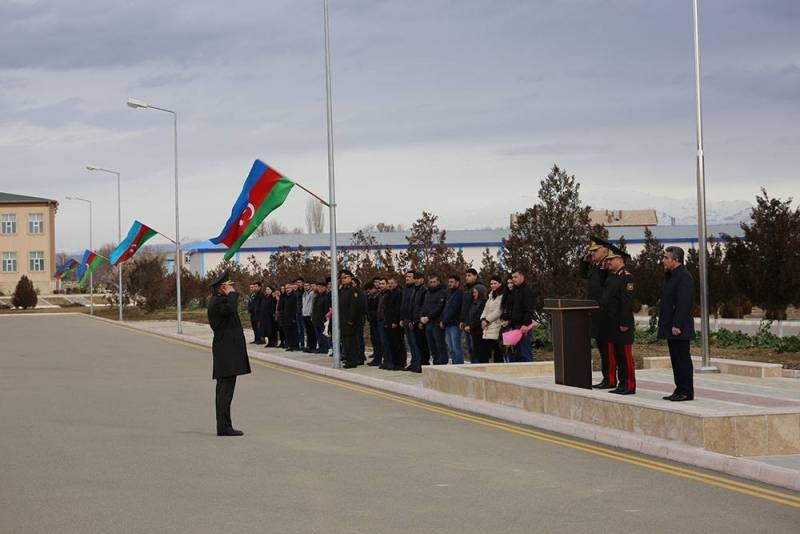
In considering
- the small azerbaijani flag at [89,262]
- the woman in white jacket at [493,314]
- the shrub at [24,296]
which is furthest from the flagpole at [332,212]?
the shrub at [24,296]

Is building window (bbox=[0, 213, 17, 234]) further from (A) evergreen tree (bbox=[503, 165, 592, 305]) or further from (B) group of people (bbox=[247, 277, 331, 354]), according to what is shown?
(A) evergreen tree (bbox=[503, 165, 592, 305])

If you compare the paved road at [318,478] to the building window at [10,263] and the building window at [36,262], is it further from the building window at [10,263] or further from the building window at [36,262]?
the building window at [10,263]

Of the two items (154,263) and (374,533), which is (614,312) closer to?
(374,533)

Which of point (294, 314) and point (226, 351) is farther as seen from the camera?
point (294, 314)

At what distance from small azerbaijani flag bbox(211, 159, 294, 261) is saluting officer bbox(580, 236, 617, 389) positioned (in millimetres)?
11073

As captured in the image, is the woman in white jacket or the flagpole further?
the flagpole

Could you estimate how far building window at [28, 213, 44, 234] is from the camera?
120 m

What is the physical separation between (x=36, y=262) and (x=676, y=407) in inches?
4513

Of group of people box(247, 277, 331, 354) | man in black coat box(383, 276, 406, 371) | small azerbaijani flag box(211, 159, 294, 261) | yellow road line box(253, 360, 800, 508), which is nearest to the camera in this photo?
yellow road line box(253, 360, 800, 508)

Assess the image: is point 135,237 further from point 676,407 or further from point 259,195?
point 676,407

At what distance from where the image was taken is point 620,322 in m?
14.3

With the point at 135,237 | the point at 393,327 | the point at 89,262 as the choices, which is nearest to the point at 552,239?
the point at 393,327

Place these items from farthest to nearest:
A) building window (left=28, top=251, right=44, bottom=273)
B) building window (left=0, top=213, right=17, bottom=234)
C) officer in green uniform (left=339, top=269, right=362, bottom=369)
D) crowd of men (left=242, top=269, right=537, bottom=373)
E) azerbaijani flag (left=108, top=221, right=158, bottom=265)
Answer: building window (left=0, top=213, right=17, bottom=234), building window (left=28, top=251, right=44, bottom=273), azerbaijani flag (left=108, top=221, right=158, bottom=265), officer in green uniform (left=339, top=269, right=362, bottom=369), crowd of men (left=242, top=269, right=537, bottom=373)

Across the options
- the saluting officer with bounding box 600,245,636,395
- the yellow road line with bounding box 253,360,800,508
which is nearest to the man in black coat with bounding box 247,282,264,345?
the yellow road line with bounding box 253,360,800,508
